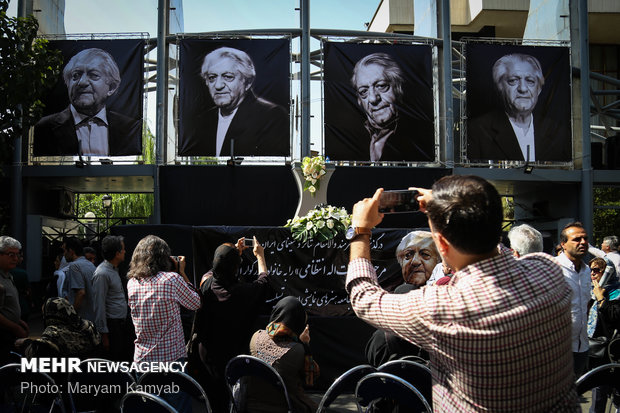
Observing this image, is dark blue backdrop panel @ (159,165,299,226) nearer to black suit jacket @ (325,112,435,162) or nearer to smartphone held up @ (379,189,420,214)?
black suit jacket @ (325,112,435,162)

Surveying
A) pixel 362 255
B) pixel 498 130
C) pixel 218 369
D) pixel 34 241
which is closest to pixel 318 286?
pixel 218 369

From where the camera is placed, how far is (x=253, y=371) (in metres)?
3.43

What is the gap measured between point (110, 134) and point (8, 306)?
9.31 m

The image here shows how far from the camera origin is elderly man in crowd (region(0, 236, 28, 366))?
4555mm

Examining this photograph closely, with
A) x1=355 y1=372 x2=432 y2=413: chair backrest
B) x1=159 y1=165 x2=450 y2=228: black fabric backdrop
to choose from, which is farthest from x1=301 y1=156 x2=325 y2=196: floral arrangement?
x1=355 y1=372 x2=432 y2=413: chair backrest

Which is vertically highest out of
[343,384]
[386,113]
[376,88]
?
[376,88]

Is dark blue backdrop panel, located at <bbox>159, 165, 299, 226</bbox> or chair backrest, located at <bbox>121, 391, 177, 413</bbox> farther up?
dark blue backdrop panel, located at <bbox>159, 165, 299, 226</bbox>

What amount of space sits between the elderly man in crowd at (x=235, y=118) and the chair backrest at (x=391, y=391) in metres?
10.6

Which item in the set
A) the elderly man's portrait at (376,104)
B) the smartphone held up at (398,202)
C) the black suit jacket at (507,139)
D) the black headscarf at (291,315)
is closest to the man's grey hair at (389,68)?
the elderly man's portrait at (376,104)

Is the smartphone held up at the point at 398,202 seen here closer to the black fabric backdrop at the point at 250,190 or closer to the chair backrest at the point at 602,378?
the chair backrest at the point at 602,378

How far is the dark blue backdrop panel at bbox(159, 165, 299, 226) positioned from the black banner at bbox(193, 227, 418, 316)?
5.90 m

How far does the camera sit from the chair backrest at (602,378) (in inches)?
121

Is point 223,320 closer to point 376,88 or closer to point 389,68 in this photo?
point 376,88

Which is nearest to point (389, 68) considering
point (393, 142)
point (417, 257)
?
point (393, 142)
